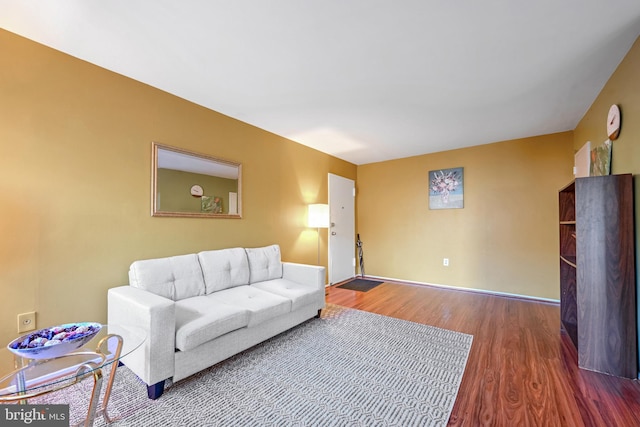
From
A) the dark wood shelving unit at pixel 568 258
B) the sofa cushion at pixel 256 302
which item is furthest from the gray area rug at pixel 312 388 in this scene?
the dark wood shelving unit at pixel 568 258

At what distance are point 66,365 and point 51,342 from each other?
0.12 metres

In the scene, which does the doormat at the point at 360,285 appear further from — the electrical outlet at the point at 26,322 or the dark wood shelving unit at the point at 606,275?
the electrical outlet at the point at 26,322

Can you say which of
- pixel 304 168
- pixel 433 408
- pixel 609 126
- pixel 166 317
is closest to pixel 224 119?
pixel 304 168

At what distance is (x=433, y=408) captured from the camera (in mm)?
1528

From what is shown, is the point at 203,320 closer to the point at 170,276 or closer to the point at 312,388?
the point at 170,276

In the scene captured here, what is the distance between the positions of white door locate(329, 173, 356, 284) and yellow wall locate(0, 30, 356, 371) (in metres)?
2.24

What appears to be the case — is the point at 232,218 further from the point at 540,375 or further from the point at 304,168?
the point at 540,375

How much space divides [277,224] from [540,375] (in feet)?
9.55

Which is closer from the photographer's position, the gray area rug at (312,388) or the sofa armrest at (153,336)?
the gray area rug at (312,388)

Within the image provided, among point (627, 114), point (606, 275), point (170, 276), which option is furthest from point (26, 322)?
point (627, 114)

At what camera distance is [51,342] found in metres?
1.18

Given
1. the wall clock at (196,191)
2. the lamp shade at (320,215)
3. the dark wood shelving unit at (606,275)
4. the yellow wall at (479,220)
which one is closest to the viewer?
the dark wood shelving unit at (606,275)

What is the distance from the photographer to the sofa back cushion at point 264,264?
113 inches

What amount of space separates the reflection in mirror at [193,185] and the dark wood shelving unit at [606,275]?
3135mm
